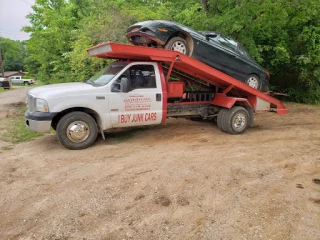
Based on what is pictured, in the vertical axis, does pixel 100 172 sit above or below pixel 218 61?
Result: below

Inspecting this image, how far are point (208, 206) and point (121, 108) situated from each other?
3.30 metres

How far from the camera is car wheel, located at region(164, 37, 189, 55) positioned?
261 inches

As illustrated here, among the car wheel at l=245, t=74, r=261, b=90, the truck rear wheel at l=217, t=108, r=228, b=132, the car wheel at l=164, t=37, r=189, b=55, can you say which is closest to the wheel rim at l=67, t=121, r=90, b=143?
the car wheel at l=164, t=37, r=189, b=55

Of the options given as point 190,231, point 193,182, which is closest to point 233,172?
point 193,182

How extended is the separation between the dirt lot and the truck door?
1.95 ft

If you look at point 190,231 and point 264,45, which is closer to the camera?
point 190,231

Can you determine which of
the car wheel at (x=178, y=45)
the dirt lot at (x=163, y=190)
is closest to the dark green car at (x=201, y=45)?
the car wheel at (x=178, y=45)

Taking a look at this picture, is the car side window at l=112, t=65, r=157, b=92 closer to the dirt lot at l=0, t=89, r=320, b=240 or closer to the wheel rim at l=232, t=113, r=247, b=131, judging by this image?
the dirt lot at l=0, t=89, r=320, b=240

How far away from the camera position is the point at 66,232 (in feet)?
9.61

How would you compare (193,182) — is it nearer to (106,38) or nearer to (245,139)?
(245,139)

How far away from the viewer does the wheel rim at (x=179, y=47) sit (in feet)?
21.9

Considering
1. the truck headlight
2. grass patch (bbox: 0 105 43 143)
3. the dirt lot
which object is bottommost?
the dirt lot

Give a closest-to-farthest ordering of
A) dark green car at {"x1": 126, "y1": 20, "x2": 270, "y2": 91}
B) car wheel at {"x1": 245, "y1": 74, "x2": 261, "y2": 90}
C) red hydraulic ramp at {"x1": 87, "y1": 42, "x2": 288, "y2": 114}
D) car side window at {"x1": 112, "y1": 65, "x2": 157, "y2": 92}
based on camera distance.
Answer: red hydraulic ramp at {"x1": 87, "y1": 42, "x2": 288, "y2": 114} → car side window at {"x1": 112, "y1": 65, "x2": 157, "y2": 92} → dark green car at {"x1": 126, "y1": 20, "x2": 270, "y2": 91} → car wheel at {"x1": 245, "y1": 74, "x2": 261, "y2": 90}

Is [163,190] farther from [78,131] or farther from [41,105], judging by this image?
[41,105]
